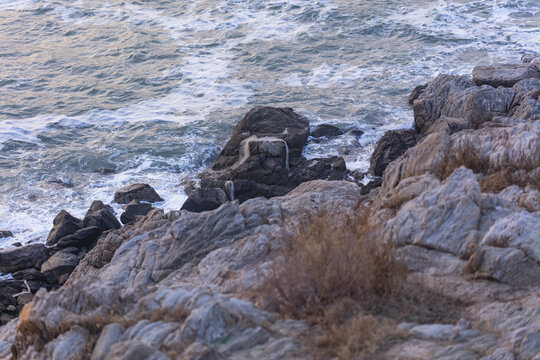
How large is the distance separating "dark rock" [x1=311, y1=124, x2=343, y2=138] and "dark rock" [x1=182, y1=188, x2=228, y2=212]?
590 centimetres

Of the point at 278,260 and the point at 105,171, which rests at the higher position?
the point at 278,260

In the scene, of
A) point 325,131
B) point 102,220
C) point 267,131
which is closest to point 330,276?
point 102,220

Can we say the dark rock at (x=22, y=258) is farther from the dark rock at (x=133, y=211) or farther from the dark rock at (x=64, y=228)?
the dark rock at (x=133, y=211)

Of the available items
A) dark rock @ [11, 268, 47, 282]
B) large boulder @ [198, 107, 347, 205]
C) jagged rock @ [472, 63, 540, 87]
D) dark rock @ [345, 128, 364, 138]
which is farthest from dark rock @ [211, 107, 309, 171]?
dark rock @ [11, 268, 47, 282]

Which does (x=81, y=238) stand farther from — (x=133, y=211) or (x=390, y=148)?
(x=390, y=148)

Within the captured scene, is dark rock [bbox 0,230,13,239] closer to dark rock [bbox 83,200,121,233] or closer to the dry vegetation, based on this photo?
dark rock [bbox 83,200,121,233]

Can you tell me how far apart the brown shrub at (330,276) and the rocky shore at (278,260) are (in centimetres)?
14

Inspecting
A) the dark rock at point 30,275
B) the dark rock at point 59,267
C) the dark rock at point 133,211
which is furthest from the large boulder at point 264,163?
the dark rock at point 30,275

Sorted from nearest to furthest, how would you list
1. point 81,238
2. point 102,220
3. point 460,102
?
point 81,238
point 102,220
point 460,102

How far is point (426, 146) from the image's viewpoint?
9.49 m

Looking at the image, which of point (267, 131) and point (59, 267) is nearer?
point (59, 267)

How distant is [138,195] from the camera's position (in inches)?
636

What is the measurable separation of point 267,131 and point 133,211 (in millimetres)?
4762

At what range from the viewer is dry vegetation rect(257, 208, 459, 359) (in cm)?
515
